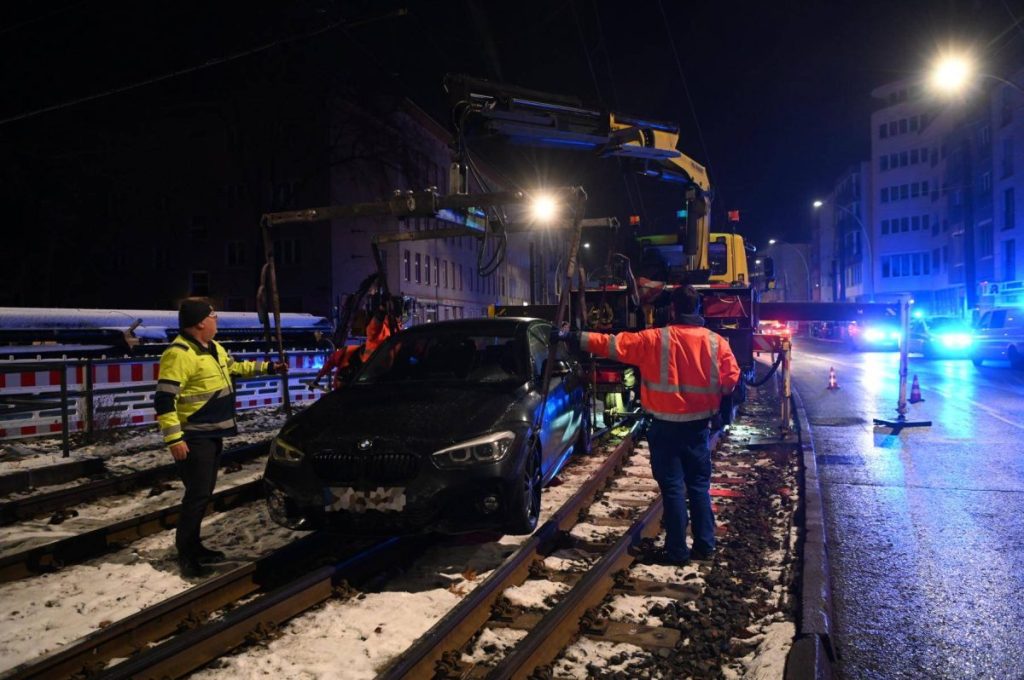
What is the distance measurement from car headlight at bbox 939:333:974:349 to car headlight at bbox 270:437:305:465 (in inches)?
932

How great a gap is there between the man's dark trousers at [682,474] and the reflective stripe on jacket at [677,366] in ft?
0.41

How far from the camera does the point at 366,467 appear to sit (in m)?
4.55

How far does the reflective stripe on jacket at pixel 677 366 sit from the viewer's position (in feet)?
16.5

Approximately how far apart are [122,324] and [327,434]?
1100 centimetres

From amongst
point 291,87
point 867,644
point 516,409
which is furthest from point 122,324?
point 291,87

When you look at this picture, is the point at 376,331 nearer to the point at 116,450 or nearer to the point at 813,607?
the point at 116,450

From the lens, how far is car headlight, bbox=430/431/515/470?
4.52 m

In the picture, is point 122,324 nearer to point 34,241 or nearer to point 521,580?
point 521,580

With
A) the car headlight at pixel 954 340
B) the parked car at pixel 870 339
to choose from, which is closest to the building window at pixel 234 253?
the parked car at pixel 870 339

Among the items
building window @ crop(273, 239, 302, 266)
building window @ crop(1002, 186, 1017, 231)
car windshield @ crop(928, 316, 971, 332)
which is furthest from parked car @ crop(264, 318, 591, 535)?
building window @ crop(1002, 186, 1017, 231)

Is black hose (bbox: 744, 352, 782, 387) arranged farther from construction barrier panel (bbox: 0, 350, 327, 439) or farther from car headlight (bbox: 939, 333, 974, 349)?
car headlight (bbox: 939, 333, 974, 349)

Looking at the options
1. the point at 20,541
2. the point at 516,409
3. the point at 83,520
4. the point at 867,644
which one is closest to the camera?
the point at 867,644

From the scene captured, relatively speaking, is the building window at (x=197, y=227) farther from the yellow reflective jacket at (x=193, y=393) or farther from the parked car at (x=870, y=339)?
the yellow reflective jacket at (x=193, y=393)

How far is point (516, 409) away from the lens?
16.9 feet
